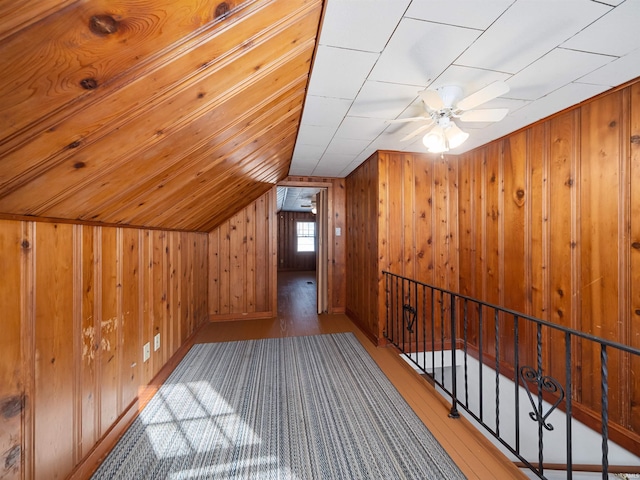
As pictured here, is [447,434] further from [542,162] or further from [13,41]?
[13,41]

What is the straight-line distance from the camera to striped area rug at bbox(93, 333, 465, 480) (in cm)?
143

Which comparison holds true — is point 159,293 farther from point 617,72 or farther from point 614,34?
point 617,72

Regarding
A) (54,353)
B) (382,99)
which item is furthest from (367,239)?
(54,353)

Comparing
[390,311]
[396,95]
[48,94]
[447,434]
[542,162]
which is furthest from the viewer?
[390,311]

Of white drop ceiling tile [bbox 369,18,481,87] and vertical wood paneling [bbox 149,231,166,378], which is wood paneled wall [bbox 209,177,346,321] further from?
white drop ceiling tile [bbox 369,18,481,87]

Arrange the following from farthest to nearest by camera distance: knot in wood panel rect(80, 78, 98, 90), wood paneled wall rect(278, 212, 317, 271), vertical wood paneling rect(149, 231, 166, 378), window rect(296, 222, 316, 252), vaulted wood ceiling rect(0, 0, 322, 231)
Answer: window rect(296, 222, 316, 252)
wood paneled wall rect(278, 212, 317, 271)
vertical wood paneling rect(149, 231, 166, 378)
knot in wood panel rect(80, 78, 98, 90)
vaulted wood ceiling rect(0, 0, 322, 231)

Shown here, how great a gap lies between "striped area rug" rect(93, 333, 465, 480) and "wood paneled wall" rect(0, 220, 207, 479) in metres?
0.30

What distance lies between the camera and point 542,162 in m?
2.27

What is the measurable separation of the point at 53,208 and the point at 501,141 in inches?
136

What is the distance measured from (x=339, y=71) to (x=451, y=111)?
0.84 metres

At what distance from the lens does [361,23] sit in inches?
47.2

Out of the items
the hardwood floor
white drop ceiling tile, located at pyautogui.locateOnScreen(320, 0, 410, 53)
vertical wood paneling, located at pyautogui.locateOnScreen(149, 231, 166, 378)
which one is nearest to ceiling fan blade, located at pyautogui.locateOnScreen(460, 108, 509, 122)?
white drop ceiling tile, located at pyautogui.locateOnScreen(320, 0, 410, 53)

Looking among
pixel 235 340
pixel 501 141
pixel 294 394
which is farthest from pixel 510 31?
pixel 235 340

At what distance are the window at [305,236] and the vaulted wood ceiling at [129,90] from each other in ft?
26.8
